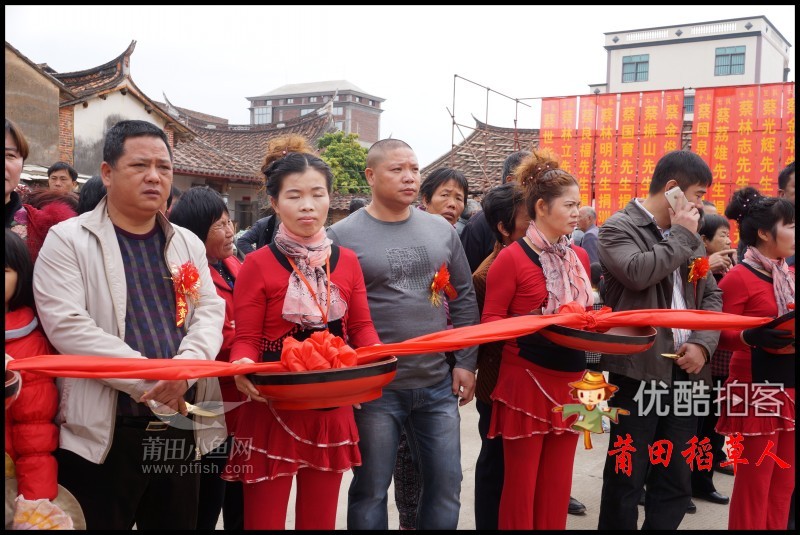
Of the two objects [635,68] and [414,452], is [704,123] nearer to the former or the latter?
[414,452]

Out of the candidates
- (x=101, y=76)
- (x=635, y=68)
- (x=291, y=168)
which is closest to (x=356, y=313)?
(x=291, y=168)

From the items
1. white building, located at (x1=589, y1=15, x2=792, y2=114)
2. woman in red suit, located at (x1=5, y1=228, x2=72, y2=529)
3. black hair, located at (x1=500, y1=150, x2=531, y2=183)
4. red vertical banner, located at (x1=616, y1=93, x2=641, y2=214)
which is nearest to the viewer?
woman in red suit, located at (x1=5, y1=228, x2=72, y2=529)

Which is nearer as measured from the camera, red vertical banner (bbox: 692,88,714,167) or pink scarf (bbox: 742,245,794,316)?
pink scarf (bbox: 742,245,794,316)

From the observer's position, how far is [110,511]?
7.12ft

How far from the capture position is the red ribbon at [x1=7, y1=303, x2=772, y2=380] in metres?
2.00

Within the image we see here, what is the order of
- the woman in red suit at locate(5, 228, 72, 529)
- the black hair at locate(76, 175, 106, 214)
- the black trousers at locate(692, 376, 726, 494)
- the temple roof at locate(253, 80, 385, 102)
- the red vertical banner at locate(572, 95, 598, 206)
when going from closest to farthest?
the woman in red suit at locate(5, 228, 72, 529)
the black hair at locate(76, 175, 106, 214)
the black trousers at locate(692, 376, 726, 494)
the red vertical banner at locate(572, 95, 598, 206)
the temple roof at locate(253, 80, 385, 102)

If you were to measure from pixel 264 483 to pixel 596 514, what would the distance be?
7.31 ft

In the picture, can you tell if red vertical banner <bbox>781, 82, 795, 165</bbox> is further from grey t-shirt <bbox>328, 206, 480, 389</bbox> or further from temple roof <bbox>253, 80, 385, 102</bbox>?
temple roof <bbox>253, 80, 385, 102</bbox>

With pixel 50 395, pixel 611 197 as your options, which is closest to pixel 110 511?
pixel 50 395

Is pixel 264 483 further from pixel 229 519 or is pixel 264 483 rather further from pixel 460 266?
pixel 460 266

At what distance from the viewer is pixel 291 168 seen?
2.40 m

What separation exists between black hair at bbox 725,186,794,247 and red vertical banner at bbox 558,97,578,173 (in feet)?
36.3

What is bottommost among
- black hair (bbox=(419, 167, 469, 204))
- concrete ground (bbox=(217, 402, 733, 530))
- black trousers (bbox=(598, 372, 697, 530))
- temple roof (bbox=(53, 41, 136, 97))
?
concrete ground (bbox=(217, 402, 733, 530))

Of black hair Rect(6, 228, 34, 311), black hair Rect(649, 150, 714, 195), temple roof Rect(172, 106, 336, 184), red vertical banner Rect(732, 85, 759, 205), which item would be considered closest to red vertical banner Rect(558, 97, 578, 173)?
red vertical banner Rect(732, 85, 759, 205)
